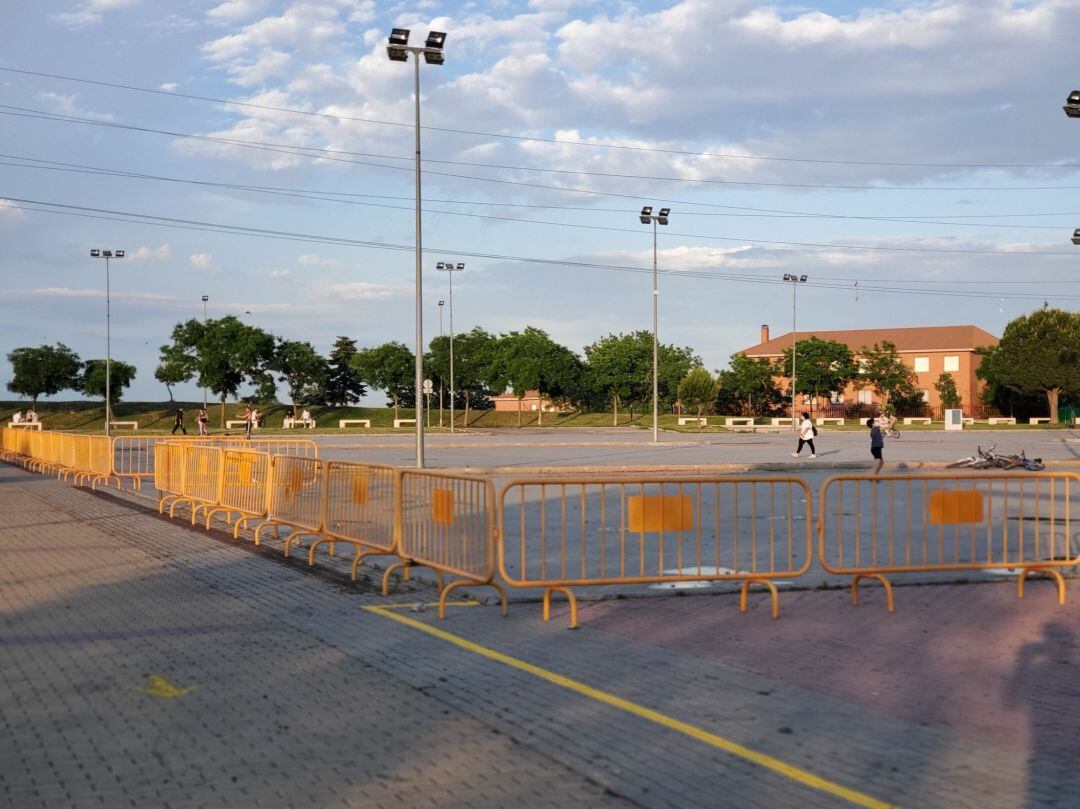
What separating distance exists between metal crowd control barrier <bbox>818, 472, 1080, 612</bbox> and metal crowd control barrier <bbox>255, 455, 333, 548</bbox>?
5.73 metres

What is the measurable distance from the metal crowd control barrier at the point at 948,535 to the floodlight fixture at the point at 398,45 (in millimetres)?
16913

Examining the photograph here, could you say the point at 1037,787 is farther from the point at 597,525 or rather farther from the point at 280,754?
the point at 597,525

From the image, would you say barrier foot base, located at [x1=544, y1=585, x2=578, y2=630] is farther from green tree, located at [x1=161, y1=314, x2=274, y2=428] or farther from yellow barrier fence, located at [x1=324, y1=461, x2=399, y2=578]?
green tree, located at [x1=161, y1=314, x2=274, y2=428]

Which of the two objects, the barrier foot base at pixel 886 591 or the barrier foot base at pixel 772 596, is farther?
the barrier foot base at pixel 886 591

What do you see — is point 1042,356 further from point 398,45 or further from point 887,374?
point 398,45

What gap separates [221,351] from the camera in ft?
291

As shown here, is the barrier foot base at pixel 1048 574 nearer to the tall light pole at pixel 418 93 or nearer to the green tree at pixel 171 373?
the tall light pole at pixel 418 93

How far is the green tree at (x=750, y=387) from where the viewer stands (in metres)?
103

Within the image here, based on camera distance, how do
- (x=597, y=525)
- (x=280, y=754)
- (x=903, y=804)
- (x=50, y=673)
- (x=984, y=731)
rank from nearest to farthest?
(x=903, y=804)
(x=280, y=754)
(x=984, y=731)
(x=50, y=673)
(x=597, y=525)

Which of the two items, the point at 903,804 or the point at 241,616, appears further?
the point at 241,616

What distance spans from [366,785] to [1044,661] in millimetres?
5061

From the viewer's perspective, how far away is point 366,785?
5027 millimetres

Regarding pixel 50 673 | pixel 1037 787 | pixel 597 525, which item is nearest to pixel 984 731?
pixel 1037 787

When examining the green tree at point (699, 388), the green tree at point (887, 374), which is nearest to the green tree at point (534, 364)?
the green tree at point (699, 388)
